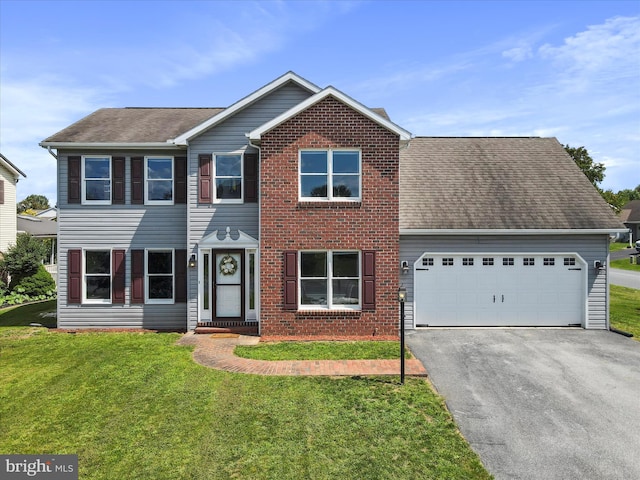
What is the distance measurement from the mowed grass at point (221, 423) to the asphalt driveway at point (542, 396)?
66cm

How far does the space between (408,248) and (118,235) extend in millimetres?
9764

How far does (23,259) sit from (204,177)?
1436 centimetres

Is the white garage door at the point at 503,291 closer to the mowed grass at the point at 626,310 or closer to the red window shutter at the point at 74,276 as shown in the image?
the mowed grass at the point at 626,310

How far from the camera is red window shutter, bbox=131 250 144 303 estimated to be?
43.1 feet

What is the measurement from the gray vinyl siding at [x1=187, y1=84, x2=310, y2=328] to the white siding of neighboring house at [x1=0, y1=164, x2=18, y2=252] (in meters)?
18.7

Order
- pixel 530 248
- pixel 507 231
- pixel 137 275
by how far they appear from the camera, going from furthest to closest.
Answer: pixel 137 275
pixel 530 248
pixel 507 231

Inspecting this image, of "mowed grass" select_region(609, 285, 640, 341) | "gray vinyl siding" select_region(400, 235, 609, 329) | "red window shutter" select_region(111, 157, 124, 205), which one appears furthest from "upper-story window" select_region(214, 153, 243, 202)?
"mowed grass" select_region(609, 285, 640, 341)

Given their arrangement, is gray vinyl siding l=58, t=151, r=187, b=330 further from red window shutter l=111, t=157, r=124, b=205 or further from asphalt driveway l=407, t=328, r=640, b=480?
asphalt driveway l=407, t=328, r=640, b=480

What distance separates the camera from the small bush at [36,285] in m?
20.1

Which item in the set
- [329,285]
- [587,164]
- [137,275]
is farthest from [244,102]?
[587,164]

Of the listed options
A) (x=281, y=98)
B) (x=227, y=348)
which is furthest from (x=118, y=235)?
(x=281, y=98)

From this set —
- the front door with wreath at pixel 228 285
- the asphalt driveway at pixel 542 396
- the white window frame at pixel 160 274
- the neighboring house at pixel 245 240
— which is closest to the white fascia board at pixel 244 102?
the neighboring house at pixel 245 240

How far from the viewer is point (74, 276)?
13.2 m

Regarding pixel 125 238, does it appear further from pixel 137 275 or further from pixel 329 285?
pixel 329 285
